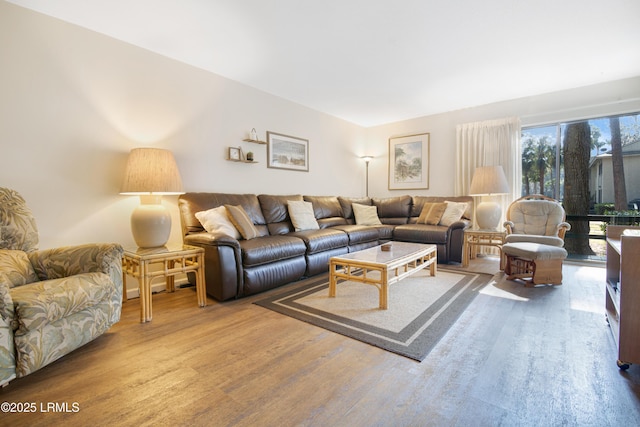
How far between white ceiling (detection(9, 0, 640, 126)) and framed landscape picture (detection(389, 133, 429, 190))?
1407 mm

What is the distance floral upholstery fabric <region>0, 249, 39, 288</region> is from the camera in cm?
170

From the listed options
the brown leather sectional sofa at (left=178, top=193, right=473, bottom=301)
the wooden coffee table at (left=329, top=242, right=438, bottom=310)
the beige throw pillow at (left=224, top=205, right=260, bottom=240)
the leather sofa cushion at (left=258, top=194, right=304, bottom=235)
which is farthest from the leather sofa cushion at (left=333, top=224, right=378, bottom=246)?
the beige throw pillow at (left=224, top=205, right=260, bottom=240)

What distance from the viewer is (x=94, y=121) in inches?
103

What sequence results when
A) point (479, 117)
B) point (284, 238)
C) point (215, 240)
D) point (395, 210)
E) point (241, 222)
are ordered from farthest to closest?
point (395, 210) < point (479, 117) < point (284, 238) < point (241, 222) < point (215, 240)

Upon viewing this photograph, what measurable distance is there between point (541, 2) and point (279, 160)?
318 cm

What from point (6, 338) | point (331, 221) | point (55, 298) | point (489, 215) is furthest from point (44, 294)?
point (489, 215)

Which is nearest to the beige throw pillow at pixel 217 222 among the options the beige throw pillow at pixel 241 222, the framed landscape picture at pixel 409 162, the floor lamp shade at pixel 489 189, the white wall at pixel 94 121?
the beige throw pillow at pixel 241 222

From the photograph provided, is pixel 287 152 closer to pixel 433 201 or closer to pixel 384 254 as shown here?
pixel 384 254

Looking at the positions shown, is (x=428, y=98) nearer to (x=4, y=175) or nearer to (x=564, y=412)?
(x=564, y=412)

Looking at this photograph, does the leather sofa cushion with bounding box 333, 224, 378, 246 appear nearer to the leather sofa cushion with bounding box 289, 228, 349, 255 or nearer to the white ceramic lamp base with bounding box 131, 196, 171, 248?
the leather sofa cushion with bounding box 289, 228, 349, 255

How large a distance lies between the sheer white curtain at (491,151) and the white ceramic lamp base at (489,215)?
598 millimetres

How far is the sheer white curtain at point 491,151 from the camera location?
14.7ft

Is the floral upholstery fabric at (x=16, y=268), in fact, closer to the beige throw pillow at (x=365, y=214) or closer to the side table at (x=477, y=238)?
the beige throw pillow at (x=365, y=214)

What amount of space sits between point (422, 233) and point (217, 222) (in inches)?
108
